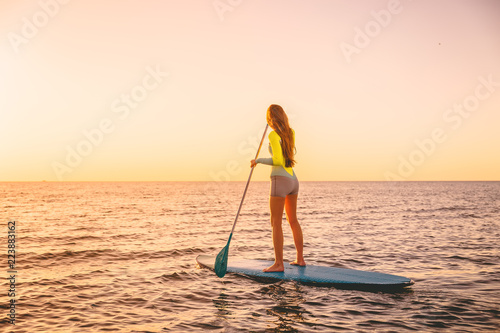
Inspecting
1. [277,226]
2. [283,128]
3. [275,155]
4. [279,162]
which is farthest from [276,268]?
[283,128]

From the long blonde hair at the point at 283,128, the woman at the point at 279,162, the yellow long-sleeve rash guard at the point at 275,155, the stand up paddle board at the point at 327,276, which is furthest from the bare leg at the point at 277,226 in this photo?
the long blonde hair at the point at 283,128

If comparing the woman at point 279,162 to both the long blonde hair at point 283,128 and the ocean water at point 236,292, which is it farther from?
the ocean water at point 236,292

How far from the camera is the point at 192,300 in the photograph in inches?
271

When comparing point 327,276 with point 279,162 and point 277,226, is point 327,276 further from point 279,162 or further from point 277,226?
point 279,162

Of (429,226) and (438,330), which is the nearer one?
(438,330)

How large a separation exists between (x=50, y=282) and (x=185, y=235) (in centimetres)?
826

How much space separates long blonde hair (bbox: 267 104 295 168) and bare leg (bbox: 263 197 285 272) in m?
0.72

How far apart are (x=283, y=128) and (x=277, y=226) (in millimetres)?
1884

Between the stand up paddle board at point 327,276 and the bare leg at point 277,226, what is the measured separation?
16cm

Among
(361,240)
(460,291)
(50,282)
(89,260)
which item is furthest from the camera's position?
(361,240)

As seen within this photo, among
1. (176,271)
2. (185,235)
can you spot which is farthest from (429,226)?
(176,271)

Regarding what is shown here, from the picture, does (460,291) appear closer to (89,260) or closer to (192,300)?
(192,300)

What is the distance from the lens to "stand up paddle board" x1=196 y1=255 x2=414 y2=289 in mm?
7094

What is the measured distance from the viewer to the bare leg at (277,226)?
7.38 m
